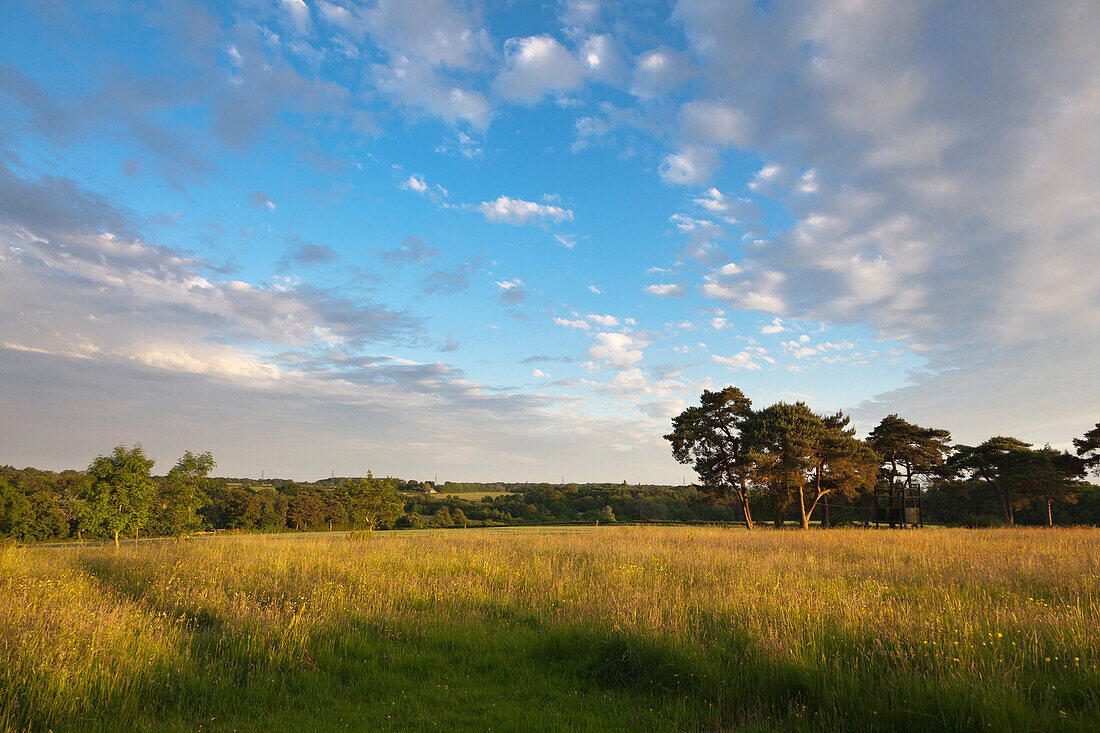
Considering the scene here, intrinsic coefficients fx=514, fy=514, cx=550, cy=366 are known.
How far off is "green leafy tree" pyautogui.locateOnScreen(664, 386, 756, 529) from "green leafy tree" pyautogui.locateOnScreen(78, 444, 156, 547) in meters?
31.1

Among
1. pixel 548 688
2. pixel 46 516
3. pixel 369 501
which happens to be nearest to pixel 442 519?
pixel 369 501

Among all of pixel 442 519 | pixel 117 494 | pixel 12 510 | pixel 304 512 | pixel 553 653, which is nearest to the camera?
pixel 553 653

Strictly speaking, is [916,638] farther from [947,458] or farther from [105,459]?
[947,458]

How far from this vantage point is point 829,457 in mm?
35094

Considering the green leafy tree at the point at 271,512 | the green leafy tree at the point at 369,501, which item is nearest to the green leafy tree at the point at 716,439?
the green leafy tree at the point at 369,501

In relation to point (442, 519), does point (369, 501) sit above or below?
above

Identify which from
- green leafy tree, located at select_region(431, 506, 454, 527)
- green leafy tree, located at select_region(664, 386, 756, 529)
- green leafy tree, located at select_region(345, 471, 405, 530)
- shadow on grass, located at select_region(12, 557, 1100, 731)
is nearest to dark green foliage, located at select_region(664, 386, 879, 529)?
green leafy tree, located at select_region(664, 386, 756, 529)

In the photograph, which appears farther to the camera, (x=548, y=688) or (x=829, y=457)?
(x=829, y=457)

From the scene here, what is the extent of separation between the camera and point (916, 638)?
6.33 metres

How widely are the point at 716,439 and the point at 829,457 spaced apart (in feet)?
24.3

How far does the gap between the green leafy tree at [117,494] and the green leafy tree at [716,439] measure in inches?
1223

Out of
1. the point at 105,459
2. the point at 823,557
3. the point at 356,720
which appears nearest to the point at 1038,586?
the point at 823,557

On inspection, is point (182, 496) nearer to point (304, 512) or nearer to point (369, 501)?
point (369, 501)

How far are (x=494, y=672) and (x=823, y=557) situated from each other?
43.0 feet
